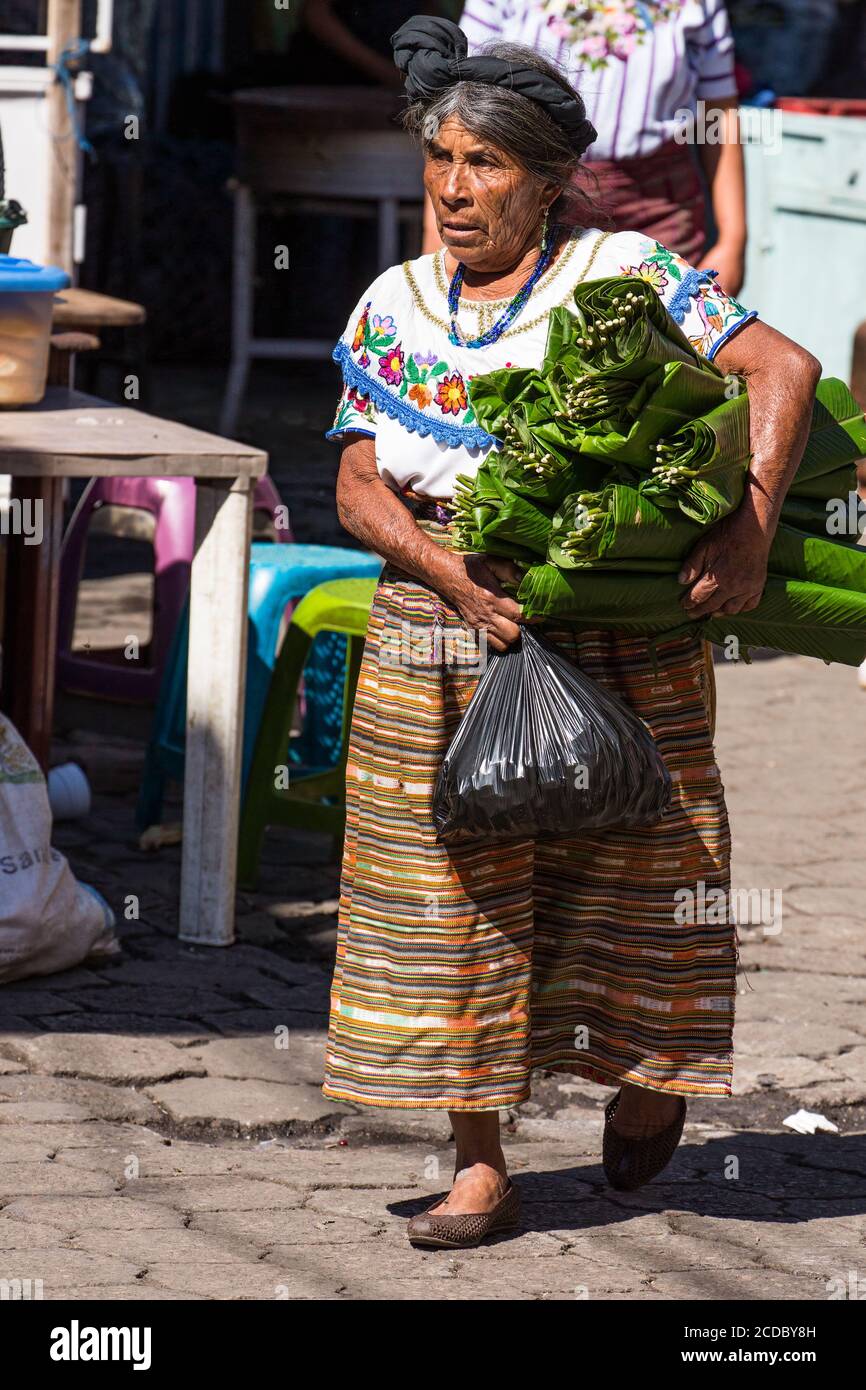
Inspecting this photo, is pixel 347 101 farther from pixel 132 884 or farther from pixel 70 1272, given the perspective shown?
pixel 70 1272

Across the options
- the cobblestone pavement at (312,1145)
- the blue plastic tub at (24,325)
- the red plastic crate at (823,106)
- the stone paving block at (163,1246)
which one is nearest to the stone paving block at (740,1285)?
the cobblestone pavement at (312,1145)

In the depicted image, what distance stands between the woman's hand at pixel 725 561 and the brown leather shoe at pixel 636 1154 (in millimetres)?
884

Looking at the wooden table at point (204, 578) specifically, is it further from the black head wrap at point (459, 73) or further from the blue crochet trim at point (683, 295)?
the blue crochet trim at point (683, 295)

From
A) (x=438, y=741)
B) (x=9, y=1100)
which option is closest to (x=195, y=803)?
(x=9, y=1100)

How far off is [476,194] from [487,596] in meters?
0.59

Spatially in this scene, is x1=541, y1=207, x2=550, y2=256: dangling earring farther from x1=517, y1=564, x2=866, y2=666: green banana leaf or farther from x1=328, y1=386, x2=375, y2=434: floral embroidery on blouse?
x1=517, y1=564, x2=866, y2=666: green banana leaf

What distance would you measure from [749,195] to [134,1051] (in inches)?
249

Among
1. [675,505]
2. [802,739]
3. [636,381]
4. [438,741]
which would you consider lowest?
[802,739]

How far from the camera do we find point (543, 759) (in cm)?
283

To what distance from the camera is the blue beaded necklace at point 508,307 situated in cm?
302

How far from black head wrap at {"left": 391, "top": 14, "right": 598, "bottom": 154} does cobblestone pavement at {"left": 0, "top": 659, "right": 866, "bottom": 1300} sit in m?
1.69

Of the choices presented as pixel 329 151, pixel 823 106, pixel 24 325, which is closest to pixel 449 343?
pixel 24 325

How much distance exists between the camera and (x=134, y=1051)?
3.81m

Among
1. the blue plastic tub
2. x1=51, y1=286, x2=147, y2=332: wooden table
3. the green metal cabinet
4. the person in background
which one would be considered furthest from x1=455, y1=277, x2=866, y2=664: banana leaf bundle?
the green metal cabinet
